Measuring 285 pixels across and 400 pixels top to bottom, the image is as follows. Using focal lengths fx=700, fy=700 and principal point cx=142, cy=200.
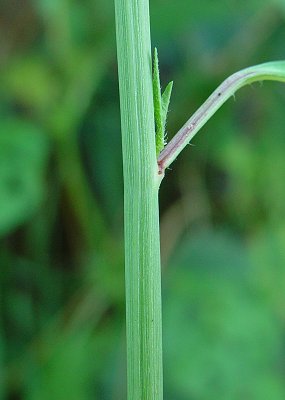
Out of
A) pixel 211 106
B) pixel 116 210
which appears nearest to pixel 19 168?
pixel 116 210

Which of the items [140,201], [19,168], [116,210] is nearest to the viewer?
[140,201]

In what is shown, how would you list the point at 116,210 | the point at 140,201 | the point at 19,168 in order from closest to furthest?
the point at 140,201, the point at 19,168, the point at 116,210

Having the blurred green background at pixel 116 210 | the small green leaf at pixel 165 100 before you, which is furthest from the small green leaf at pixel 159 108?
the blurred green background at pixel 116 210

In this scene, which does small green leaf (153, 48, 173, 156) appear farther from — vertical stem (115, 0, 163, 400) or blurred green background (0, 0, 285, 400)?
blurred green background (0, 0, 285, 400)

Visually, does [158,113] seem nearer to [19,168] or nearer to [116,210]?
[19,168]

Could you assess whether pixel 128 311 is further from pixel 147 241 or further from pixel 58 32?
pixel 58 32

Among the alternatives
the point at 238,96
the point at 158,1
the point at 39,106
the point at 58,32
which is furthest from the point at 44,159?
the point at 238,96

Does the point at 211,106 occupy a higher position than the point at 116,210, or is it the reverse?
the point at 116,210

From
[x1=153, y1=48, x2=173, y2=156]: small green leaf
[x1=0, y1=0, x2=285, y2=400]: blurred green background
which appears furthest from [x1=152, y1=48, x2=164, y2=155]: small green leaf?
[x1=0, y1=0, x2=285, y2=400]: blurred green background
